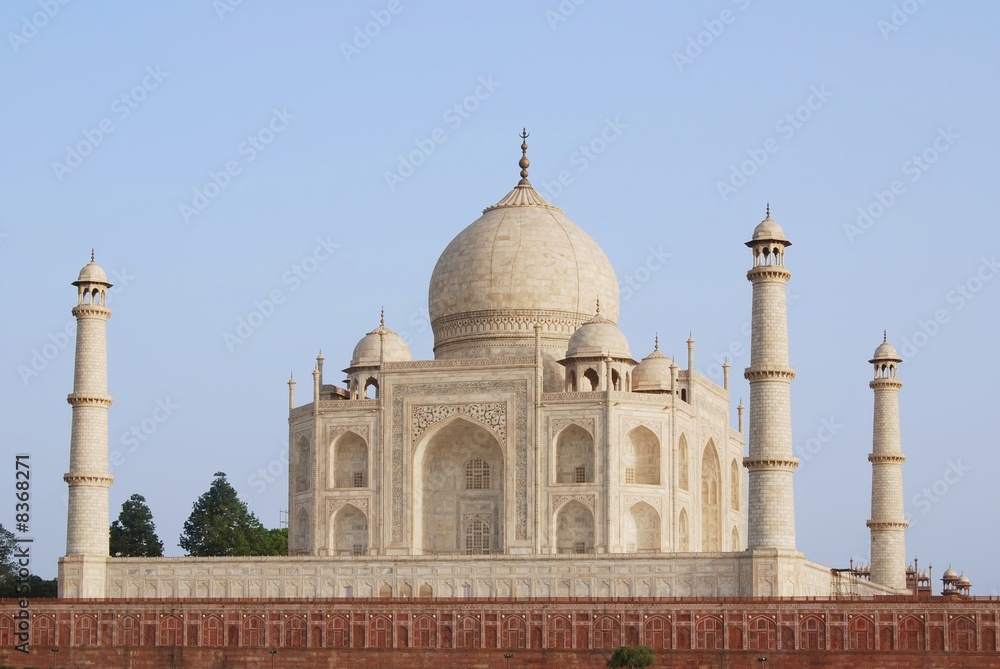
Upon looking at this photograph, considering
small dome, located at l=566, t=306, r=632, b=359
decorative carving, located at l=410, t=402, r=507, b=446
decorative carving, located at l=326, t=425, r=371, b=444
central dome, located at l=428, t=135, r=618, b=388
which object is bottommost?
decorative carving, located at l=326, t=425, r=371, b=444

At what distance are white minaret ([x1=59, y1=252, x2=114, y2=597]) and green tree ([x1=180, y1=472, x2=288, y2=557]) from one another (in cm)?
1283

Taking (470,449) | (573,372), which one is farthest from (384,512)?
(573,372)

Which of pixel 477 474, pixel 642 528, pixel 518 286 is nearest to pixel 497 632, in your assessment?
pixel 642 528

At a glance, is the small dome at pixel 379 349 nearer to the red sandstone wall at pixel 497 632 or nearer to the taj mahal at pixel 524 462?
the taj mahal at pixel 524 462

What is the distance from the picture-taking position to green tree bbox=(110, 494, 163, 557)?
48281 mm

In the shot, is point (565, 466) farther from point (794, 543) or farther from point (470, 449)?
point (794, 543)

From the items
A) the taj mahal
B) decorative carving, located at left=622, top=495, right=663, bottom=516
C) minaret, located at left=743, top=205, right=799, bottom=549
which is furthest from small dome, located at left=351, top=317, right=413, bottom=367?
minaret, located at left=743, top=205, right=799, bottom=549

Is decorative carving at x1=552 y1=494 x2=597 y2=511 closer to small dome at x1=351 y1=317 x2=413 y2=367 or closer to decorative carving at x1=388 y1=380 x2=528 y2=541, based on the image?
decorative carving at x1=388 y1=380 x2=528 y2=541

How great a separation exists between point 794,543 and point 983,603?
144 inches

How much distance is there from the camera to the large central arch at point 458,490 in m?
37.9

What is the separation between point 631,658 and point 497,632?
286cm

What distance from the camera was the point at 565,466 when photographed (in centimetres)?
3734

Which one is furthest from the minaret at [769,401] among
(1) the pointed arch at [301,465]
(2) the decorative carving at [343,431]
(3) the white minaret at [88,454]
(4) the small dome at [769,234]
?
(3) the white minaret at [88,454]

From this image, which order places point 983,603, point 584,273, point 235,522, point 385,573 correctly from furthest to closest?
point 235,522 → point 584,273 → point 385,573 → point 983,603
